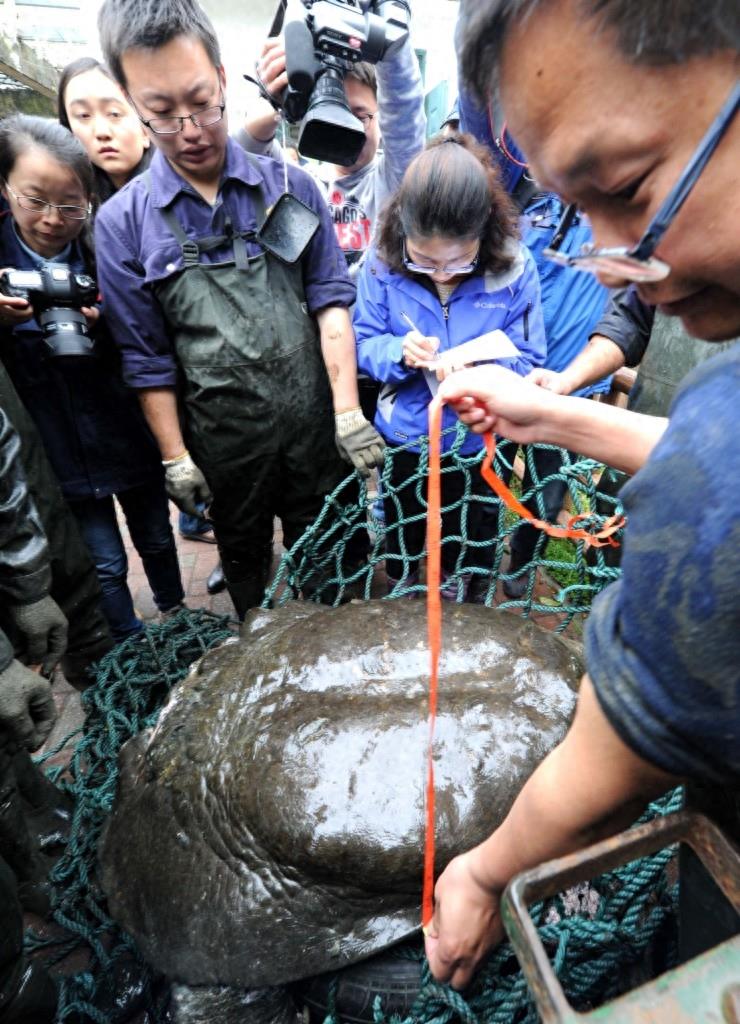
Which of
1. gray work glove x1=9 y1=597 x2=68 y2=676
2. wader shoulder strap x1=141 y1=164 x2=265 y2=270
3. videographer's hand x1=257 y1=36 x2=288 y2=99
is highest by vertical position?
videographer's hand x1=257 y1=36 x2=288 y2=99

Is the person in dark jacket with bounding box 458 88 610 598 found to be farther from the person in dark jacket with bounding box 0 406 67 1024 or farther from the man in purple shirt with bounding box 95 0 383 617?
the person in dark jacket with bounding box 0 406 67 1024

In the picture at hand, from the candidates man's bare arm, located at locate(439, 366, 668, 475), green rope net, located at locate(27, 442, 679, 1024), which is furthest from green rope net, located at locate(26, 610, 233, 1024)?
man's bare arm, located at locate(439, 366, 668, 475)

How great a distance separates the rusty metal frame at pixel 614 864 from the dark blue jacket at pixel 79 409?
2360 mm

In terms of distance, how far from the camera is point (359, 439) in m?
2.65

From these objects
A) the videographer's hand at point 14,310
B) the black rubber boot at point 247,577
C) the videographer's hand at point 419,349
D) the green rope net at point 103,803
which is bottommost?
the black rubber boot at point 247,577

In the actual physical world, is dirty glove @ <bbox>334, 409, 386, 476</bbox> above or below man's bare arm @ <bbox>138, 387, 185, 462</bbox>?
below

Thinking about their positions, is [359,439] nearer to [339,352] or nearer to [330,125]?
[339,352]

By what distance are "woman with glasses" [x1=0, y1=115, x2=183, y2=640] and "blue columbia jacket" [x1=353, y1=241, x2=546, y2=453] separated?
1.17 m

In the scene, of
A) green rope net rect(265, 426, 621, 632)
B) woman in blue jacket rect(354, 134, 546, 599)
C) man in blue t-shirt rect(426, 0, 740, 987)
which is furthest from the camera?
woman in blue jacket rect(354, 134, 546, 599)

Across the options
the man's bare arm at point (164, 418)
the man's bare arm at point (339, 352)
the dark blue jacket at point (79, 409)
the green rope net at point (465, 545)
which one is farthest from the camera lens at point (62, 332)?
the green rope net at point (465, 545)

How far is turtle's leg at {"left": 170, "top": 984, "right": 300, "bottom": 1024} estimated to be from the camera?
1.45m

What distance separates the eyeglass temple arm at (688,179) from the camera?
0.54 meters

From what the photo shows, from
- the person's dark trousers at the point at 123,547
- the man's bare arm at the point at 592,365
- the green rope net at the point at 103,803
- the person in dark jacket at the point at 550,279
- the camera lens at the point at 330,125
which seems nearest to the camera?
the green rope net at the point at 103,803

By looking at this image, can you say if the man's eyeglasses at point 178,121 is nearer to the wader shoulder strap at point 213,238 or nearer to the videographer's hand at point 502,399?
the wader shoulder strap at point 213,238
